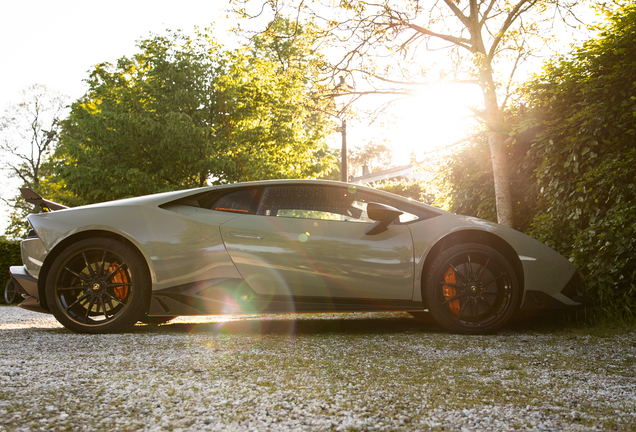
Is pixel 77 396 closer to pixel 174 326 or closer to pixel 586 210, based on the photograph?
pixel 174 326

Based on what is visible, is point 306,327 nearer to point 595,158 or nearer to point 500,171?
point 595,158

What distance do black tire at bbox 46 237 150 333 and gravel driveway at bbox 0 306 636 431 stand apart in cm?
15

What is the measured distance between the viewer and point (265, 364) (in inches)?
101

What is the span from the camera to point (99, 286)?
138 inches

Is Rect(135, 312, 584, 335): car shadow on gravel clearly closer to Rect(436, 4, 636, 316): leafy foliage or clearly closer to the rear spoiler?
Rect(436, 4, 636, 316): leafy foliage

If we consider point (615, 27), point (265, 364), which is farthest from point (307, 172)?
point (265, 364)

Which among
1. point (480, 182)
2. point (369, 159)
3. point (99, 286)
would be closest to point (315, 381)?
point (99, 286)

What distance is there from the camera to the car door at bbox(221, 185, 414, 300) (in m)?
3.46

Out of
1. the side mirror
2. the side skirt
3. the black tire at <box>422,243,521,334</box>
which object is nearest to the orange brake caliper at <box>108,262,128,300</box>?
the side skirt

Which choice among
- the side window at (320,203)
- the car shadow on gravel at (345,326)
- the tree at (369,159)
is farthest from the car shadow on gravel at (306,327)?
the tree at (369,159)

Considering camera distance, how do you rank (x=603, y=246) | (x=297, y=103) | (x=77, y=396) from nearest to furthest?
(x=77, y=396)
(x=603, y=246)
(x=297, y=103)

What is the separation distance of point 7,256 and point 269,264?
10495 millimetres

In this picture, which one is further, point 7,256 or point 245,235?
point 7,256

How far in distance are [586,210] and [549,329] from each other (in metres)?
1.27
